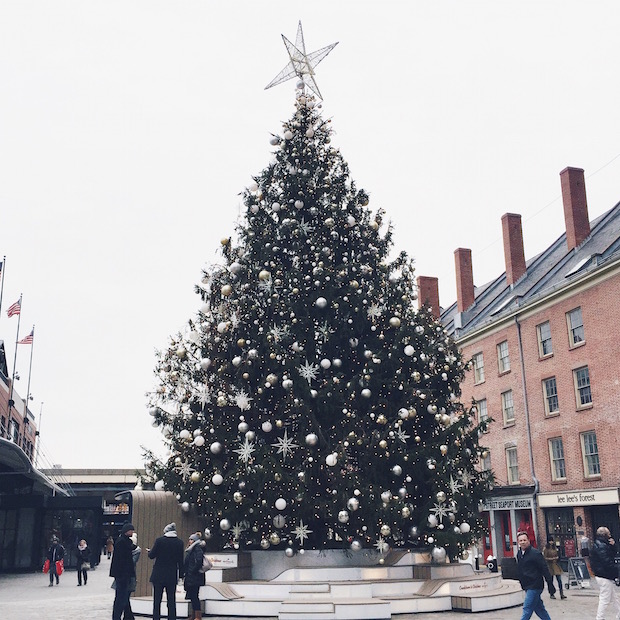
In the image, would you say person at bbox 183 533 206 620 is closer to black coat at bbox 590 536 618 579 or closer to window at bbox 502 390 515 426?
black coat at bbox 590 536 618 579

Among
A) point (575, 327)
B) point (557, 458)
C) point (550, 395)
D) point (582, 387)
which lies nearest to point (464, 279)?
point (550, 395)

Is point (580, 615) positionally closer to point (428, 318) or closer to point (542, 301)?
point (428, 318)

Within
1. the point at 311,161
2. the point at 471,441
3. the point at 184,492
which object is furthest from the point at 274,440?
the point at 311,161

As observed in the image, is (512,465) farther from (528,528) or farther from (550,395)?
(550,395)

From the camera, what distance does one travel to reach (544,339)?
3259 centimetres

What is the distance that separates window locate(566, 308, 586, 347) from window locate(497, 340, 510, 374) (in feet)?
16.8

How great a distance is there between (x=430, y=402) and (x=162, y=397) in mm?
6363

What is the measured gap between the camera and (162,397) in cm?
1734

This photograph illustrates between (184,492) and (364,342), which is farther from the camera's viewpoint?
(364,342)

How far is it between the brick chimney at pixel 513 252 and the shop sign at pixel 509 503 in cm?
1139

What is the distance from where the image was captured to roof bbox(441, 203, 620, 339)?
30.2 meters

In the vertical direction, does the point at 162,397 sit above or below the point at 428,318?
below

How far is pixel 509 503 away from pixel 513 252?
1317 cm

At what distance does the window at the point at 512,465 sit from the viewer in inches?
1362
